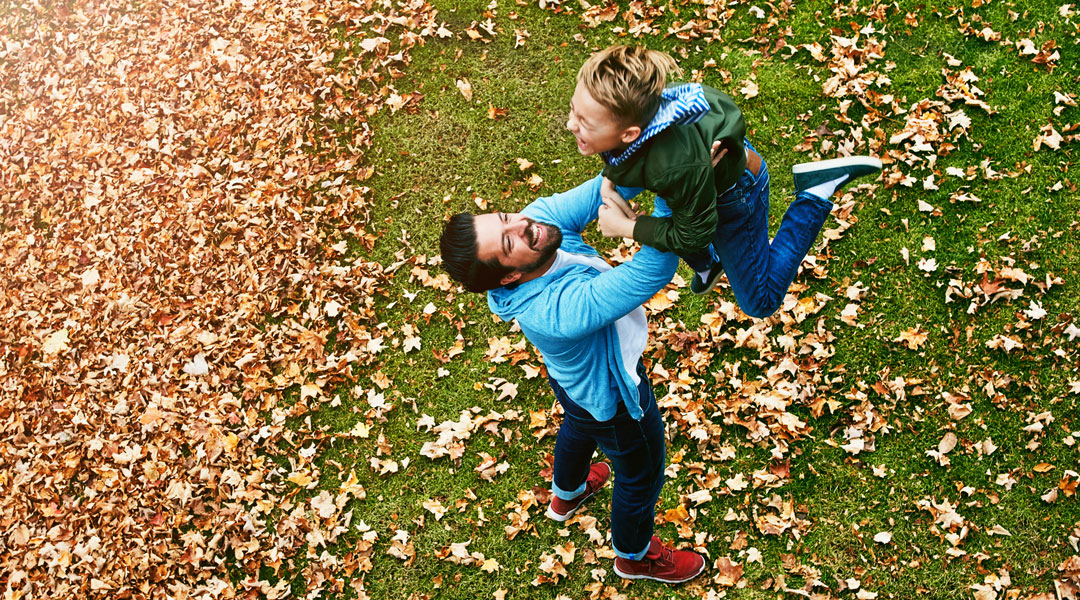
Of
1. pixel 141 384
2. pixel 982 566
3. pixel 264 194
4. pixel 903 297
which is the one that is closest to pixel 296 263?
pixel 264 194

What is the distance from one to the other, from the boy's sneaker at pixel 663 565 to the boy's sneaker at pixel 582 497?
51 cm

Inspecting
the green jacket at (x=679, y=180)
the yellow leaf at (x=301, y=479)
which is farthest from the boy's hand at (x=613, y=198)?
the yellow leaf at (x=301, y=479)

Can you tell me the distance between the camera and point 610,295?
3.04 meters

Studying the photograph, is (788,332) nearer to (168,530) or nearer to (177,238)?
(168,530)

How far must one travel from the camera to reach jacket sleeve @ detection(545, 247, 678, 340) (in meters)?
2.99

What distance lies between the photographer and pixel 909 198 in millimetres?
6027

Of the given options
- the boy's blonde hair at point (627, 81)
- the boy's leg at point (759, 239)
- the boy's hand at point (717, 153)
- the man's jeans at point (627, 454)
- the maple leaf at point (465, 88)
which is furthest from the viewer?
the maple leaf at point (465, 88)

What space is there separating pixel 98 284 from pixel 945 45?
812 cm

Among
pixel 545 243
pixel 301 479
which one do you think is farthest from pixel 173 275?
pixel 545 243

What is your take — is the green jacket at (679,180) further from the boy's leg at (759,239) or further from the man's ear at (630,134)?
the boy's leg at (759,239)

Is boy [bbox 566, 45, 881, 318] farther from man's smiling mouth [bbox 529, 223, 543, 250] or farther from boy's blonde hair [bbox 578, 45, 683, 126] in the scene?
man's smiling mouth [bbox 529, 223, 543, 250]

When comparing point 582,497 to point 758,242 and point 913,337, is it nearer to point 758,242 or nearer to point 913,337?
point 758,242

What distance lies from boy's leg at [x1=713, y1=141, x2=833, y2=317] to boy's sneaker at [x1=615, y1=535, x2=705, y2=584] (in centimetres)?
175

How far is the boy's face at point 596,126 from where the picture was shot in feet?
10.5
